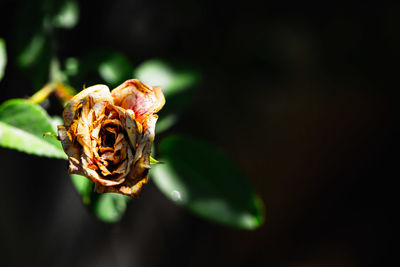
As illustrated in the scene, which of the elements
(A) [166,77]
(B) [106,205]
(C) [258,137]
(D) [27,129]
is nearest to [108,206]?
(B) [106,205]

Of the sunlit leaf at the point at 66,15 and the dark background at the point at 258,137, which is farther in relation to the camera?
the dark background at the point at 258,137

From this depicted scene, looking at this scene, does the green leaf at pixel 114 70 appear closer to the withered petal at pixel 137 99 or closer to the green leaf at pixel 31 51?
the green leaf at pixel 31 51

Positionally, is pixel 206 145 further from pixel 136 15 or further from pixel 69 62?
pixel 136 15

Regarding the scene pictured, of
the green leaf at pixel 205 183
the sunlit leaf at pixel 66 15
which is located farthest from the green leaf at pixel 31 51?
the green leaf at pixel 205 183

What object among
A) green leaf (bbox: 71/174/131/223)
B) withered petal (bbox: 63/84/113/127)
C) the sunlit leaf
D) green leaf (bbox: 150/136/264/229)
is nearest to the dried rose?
withered petal (bbox: 63/84/113/127)

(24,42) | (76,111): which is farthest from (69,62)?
(76,111)

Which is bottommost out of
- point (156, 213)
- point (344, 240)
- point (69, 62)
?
point (344, 240)
